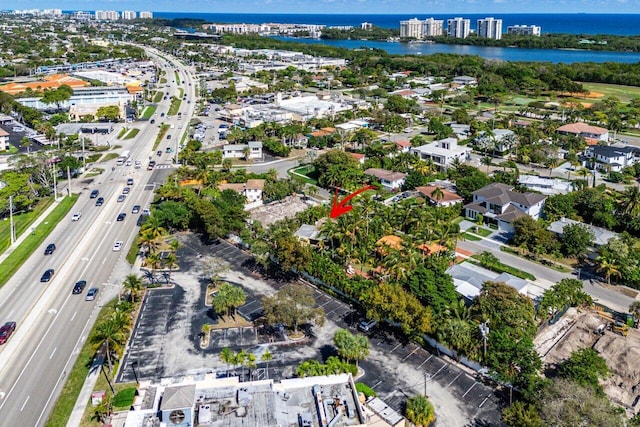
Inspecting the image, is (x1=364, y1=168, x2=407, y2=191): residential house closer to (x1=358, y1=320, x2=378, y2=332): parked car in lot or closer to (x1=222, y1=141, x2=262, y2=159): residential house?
(x1=222, y1=141, x2=262, y2=159): residential house

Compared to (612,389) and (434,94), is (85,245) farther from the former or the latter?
(434,94)

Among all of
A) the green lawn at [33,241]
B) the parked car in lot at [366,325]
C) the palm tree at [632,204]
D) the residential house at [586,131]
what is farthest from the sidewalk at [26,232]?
the residential house at [586,131]

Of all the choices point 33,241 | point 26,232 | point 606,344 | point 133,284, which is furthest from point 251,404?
point 26,232

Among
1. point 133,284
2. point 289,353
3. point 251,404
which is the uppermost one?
point 133,284

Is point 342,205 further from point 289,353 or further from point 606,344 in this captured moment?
point 606,344

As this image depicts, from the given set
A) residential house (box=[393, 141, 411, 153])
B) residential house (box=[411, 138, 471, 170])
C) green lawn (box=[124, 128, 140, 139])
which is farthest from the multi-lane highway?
residential house (box=[411, 138, 471, 170])

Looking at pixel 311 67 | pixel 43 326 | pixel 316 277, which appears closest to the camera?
pixel 43 326

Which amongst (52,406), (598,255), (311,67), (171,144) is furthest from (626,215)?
(311,67)
